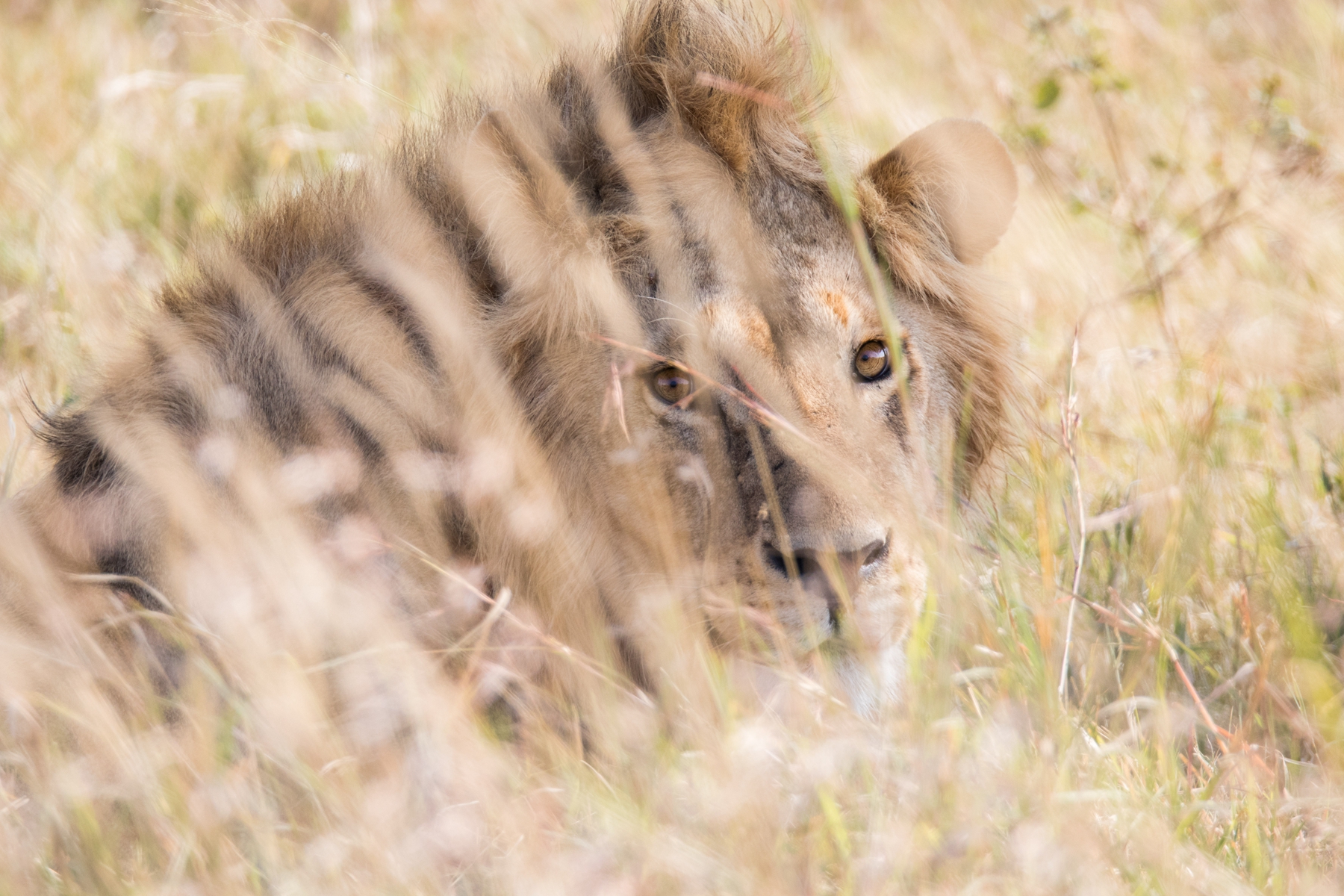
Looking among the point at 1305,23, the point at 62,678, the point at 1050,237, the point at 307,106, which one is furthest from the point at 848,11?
the point at 62,678

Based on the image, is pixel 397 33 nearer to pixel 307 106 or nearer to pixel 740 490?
pixel 307 106

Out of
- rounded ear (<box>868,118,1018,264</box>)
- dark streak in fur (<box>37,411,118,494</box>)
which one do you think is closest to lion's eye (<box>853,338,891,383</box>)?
rounded ear (<box>868,118,1018,264</box>)

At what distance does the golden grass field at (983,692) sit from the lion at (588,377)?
252 millimetres

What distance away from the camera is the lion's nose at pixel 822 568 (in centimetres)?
265

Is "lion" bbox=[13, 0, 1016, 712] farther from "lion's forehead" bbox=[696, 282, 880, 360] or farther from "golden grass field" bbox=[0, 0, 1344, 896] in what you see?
"golden grass field" bbox=[0, 0, 1344, 896]

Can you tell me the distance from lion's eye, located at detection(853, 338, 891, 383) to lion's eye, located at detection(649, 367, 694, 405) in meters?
0.45

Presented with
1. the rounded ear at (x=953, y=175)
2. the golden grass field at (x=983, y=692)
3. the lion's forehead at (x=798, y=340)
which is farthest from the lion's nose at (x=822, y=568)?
the rounded ear at (x=953, y=175)

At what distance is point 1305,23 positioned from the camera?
6.41 metres

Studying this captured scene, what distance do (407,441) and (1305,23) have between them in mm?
5763

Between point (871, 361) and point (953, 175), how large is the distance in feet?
1.99

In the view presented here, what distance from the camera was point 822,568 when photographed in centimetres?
265

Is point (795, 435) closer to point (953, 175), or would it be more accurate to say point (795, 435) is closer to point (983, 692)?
point (983, 692)

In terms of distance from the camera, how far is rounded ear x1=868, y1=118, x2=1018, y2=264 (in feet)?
10.5

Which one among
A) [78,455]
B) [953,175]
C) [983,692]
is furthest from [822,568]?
[78,455]
